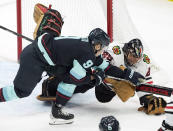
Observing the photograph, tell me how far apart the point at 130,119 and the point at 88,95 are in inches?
20.6

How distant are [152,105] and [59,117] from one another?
519mm

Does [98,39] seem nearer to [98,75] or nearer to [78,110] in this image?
[98,75]

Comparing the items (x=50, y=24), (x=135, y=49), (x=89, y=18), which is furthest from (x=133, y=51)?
(x=89, y=18)

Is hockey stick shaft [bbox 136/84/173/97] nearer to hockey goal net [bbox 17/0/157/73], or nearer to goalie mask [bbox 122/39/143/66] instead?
goalie mask [bbox 122/39/143/66]

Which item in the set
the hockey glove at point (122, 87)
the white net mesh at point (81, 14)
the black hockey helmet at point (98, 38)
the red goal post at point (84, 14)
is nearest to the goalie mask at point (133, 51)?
the hockey glove at point (122, 87)

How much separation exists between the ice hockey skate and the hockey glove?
0.35 meters

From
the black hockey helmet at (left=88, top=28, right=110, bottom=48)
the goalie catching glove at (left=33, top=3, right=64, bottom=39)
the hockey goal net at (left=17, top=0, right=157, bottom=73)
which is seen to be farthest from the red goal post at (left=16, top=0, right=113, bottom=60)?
the black hockey helmet at (left=88, top=28, right=110, bottom=48)

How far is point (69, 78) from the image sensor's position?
5.83 feet

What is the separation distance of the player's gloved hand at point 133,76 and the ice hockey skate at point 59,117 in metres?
0.38

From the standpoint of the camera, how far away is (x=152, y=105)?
193 cm

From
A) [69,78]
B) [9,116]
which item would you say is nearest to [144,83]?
[69,78]

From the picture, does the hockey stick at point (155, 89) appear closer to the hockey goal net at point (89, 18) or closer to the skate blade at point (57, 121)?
the skate blade at point (57, 121)

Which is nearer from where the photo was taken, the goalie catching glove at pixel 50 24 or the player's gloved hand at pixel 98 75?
the player's gloved hand at pixel 98 75

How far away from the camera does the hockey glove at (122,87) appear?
2020mm
